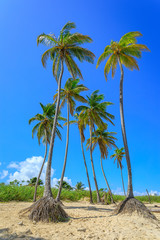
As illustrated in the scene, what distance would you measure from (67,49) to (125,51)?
445 cm

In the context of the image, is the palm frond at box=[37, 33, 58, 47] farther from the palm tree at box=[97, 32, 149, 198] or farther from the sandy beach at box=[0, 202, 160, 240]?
the sandy beach at box=[0, 202, 160, 240]

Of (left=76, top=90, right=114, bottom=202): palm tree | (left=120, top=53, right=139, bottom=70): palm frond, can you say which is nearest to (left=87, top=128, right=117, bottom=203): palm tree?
(left=76, top=90, right=114, bottom=202): palm tree

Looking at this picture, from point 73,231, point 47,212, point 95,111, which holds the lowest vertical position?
point 73,231

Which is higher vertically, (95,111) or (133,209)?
(95,111)

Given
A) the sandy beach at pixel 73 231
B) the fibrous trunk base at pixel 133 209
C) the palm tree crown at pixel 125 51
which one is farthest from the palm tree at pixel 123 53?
the sandy beach at pixel 73 231

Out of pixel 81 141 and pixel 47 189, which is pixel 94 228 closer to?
pixel 47 189

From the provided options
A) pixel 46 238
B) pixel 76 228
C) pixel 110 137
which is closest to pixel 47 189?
pixel 76 228

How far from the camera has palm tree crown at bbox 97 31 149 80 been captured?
38.6 ft

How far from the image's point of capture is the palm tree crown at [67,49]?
38.5 ft

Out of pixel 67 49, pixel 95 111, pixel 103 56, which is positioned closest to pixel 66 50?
pixel 67 49

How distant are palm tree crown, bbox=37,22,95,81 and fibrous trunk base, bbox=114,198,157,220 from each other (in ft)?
33.0

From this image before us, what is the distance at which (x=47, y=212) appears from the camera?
684 cm

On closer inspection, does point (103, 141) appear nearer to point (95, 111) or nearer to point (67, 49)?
point (95, 111)

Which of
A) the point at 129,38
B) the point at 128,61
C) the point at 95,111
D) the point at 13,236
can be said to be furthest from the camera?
the point at 95,111
